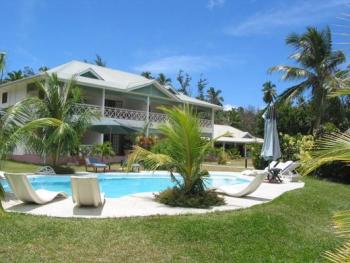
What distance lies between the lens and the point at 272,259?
5562mm

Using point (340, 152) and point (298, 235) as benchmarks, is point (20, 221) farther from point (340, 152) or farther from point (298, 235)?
point (340, 152)

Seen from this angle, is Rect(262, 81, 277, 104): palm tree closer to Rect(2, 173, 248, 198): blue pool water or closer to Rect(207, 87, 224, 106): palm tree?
Rect(207, 87, 224, 106): palm tree

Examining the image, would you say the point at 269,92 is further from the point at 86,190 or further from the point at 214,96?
the point at 86,190

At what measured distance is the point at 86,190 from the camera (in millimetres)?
8203

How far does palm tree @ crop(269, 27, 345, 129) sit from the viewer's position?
94.9ft

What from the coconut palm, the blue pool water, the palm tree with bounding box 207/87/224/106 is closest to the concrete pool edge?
the coconut palm

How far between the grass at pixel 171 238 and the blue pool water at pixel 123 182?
5985 millimetres

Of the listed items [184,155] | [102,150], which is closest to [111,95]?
[102,150]

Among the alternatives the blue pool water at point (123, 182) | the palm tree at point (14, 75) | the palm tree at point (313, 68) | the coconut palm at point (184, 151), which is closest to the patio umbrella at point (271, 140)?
the blue pool water at point (123, 182)

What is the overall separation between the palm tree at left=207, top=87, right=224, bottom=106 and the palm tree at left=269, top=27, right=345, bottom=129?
44180mm

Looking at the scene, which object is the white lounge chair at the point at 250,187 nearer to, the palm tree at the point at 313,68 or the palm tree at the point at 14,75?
the palm tree at the point at 313,68

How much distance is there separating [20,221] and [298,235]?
4.68m

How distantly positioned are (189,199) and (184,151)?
1110 mm

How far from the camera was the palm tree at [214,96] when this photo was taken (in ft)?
247
